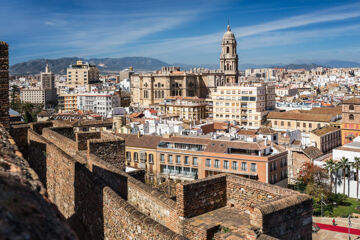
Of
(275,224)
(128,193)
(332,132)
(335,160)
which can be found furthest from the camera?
(332,132)

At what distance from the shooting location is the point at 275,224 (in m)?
5.76

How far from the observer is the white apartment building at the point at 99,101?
331ft

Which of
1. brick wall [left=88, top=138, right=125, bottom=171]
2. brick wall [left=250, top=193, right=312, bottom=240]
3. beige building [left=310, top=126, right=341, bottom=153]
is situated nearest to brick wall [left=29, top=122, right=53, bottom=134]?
brick wall [left=88, top=138, right=125, bottom=171]

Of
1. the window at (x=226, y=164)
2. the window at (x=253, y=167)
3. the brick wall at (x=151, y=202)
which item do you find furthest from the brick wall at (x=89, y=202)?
the window at (x=226, y=164)

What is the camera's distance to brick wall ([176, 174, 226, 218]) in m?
6.92

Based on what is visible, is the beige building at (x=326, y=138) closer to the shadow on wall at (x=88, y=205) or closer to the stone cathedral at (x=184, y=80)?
the shadow on wall at (x=88, y=205)

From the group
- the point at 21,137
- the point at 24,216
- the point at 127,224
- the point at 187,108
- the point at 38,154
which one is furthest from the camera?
the point at 187,108

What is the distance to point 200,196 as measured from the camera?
24.3ft

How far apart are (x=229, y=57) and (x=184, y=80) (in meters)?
12.7

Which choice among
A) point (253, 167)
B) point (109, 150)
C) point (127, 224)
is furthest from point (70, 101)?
point (127, 224)

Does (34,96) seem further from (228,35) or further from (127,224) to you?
(127,224)

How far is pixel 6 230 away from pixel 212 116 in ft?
241

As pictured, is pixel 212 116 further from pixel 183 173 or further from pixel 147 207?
pixel 147 207

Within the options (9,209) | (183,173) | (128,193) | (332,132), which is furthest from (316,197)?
(9,209)
